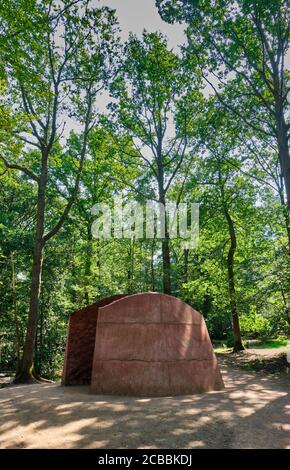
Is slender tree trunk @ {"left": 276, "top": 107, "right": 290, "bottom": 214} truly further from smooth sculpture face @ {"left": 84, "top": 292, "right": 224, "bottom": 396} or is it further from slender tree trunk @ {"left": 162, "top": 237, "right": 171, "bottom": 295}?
slender tree trunk @ {"left": 162, "top": 237, "right": 171, "bottom": 295}

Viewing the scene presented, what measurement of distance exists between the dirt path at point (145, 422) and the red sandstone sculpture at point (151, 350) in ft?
1.87

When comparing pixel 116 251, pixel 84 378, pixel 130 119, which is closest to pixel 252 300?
pixel 84 378

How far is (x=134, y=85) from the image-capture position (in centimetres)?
1850

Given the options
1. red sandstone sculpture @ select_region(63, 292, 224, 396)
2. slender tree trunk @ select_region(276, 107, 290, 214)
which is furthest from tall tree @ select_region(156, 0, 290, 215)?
red sandstone sculpture @ select_region(63, 292, 224, 396)

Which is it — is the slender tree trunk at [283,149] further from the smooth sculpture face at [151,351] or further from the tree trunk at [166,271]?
the tree trunk at [166,271]

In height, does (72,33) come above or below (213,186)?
above

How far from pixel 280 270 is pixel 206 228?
11.8 m

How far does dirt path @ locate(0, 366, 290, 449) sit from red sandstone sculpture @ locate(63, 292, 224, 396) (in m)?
0.57

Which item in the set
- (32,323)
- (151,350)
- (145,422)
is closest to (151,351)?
(151,350)

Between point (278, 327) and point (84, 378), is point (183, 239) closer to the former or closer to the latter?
point (278, 327)

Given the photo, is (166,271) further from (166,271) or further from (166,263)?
(166,263)

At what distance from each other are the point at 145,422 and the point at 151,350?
262cm

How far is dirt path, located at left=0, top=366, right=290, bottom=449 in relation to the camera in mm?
4266

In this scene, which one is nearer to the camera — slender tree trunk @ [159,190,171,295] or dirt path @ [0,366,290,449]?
dirt path @ [0,366,290,449]
